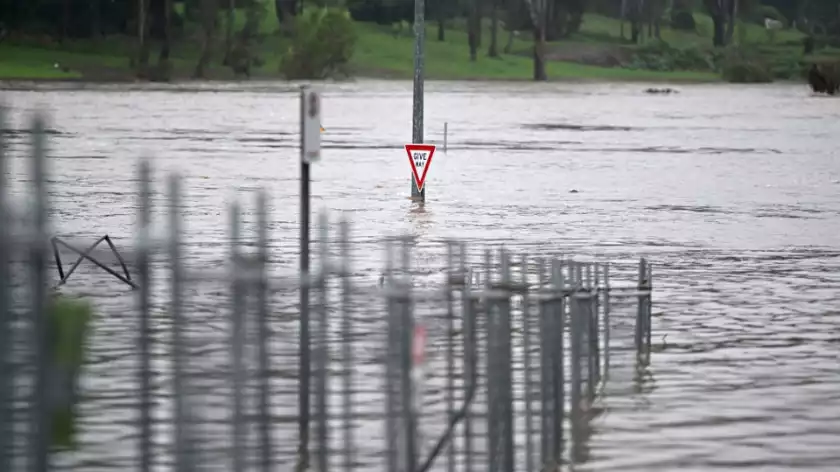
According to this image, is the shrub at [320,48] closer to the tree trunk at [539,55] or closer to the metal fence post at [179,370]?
the tree trunk at [539,55]

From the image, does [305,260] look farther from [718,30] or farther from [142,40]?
[718,30]

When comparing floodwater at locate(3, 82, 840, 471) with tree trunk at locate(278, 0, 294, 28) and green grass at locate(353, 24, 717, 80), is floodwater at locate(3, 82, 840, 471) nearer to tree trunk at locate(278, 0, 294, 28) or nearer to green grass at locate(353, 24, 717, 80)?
green grass at locate(353, 24, 717, 80)

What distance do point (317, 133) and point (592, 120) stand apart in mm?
61100

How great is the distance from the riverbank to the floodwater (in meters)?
61.5

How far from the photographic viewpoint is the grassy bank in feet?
436

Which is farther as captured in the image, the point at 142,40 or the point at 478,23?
the point at 478,23

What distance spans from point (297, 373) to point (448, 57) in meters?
153

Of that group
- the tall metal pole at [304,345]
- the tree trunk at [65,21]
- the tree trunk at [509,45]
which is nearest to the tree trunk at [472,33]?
the tree trunk at [509,45]

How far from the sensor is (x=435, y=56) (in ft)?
519

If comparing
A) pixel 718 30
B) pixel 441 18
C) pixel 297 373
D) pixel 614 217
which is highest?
pixel 441 18

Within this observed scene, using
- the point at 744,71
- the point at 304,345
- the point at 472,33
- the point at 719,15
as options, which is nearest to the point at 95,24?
the point at 472,33

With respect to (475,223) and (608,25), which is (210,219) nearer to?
(475,223)

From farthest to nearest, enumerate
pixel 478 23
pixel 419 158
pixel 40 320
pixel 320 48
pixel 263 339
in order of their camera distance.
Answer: pixel 478 23 → pixel 320 48 → pixel 419 158 → pixel 263 339 → pixel 40 320

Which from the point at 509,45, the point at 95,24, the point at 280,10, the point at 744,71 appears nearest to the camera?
the point at 95,24
